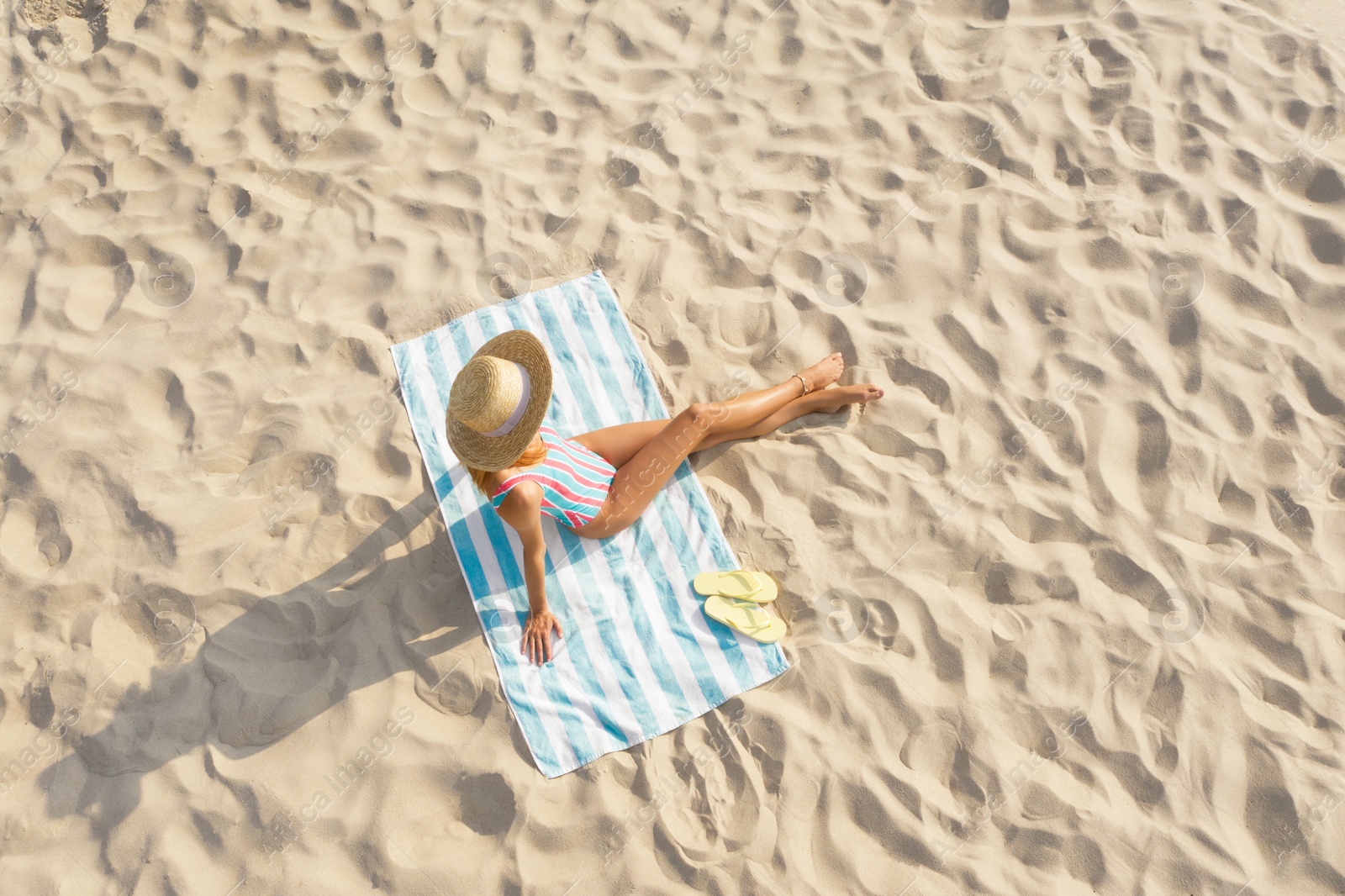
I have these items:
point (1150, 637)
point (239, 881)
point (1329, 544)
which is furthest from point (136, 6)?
point (1329, 544)

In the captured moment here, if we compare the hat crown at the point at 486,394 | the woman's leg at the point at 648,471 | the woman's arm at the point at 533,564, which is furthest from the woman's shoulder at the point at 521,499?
the woman's leg at the point at 648,471

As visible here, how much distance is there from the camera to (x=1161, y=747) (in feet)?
10.2

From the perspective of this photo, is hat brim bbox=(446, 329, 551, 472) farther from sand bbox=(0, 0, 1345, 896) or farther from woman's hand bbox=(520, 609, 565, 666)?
sand bbox=(0, 0, 1345, 896)

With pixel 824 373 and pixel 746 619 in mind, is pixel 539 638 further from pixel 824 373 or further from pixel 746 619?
pixel 824 373

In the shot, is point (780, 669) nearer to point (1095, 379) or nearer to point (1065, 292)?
point (1095, 379)

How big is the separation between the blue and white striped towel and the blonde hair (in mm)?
669

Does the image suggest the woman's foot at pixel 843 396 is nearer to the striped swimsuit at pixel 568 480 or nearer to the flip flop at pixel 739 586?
the flip flop at pixel 739 586

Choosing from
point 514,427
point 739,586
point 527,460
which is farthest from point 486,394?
point 739,586

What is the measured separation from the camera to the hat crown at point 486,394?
8.95 ft

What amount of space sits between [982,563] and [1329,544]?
4.45 ft

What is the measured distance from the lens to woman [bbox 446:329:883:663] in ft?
9.25

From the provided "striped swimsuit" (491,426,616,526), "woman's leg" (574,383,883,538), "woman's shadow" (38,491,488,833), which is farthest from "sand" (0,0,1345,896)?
"striped swimsuit" (491,426,616,526)

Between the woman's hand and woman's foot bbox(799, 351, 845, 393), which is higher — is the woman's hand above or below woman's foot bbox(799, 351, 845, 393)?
below

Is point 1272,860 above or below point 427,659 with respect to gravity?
above
